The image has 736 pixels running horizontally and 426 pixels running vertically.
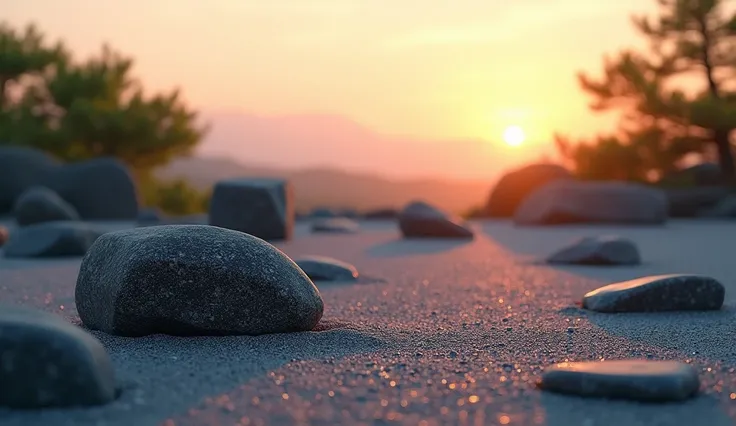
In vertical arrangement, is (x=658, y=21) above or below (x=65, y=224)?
above

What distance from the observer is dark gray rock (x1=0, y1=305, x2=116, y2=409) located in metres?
2.04

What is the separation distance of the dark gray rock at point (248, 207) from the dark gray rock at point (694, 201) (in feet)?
31.3

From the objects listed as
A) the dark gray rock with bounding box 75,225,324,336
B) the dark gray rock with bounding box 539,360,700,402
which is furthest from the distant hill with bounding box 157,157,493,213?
the dark gray rock with bounding box 539,360,700,402

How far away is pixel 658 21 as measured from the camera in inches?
682

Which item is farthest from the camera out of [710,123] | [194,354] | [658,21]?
[658,21]

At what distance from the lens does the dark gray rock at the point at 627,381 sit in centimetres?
216

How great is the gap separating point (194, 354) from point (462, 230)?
7.57 meters

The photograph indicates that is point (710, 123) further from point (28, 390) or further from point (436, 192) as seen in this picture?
point (436, 192)

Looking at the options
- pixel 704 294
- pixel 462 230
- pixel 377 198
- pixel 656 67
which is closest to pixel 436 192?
pixel 377 198

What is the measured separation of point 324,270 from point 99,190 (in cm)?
1021

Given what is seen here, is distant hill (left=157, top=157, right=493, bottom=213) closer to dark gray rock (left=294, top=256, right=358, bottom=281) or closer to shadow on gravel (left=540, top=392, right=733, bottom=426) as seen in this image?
dark gray rock (left=294, top=256, right=358, bottom=281)

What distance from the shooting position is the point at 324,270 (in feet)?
17.3

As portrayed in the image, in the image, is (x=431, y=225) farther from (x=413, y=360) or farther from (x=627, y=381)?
(x=627, y=381)

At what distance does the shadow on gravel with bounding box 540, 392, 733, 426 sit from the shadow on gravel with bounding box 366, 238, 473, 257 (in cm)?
553
